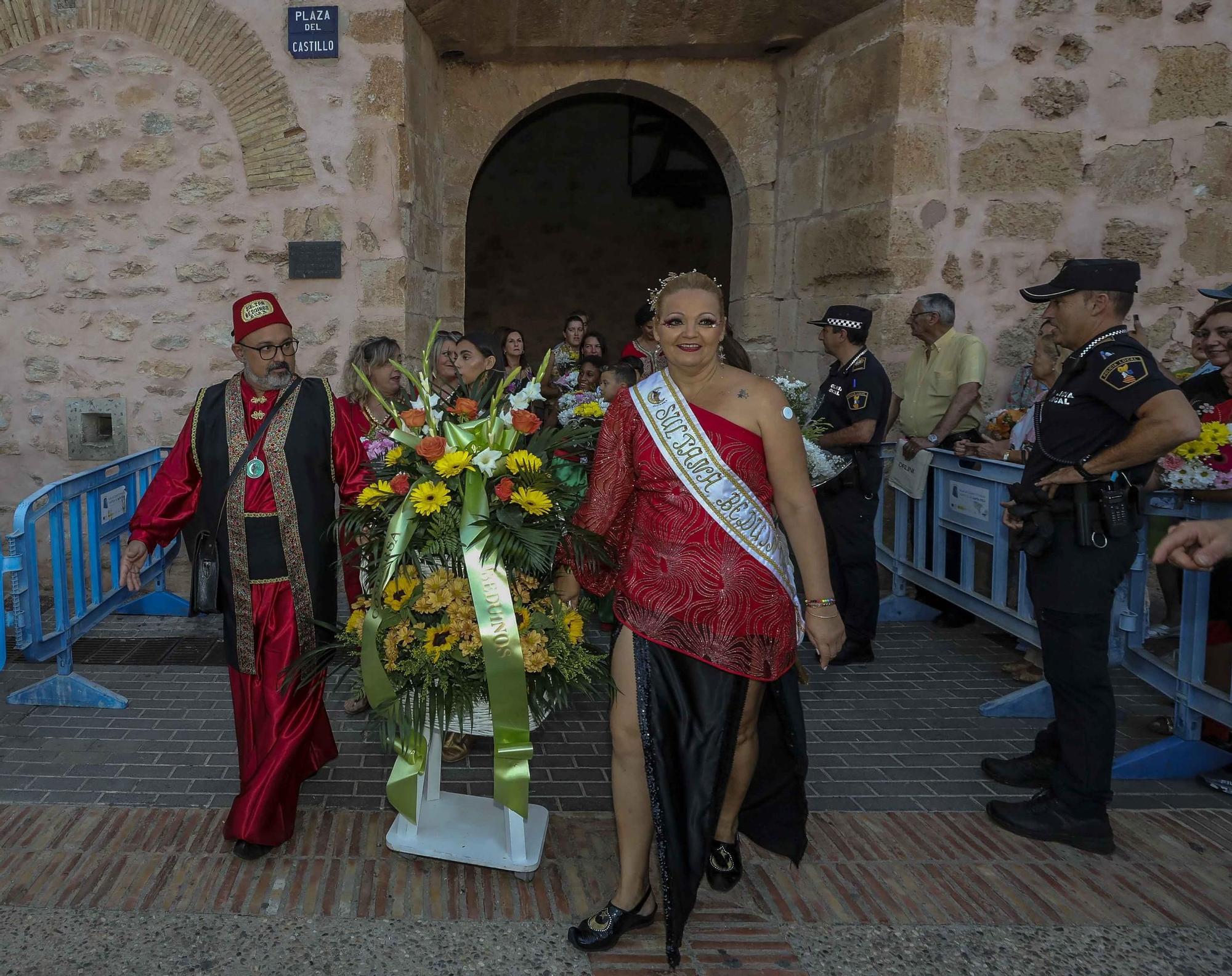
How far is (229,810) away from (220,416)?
1390mm

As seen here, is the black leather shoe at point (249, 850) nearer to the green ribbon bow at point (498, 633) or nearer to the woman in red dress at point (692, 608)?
the green ribbon bow at point (498, 633)

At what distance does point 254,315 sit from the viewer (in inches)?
134

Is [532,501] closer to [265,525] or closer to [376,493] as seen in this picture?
[376,493]

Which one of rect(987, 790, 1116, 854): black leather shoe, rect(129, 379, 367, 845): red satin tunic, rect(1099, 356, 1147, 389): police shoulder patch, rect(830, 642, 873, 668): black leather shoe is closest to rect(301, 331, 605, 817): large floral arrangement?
rect(129, 379, 367, 845): red satin tunic

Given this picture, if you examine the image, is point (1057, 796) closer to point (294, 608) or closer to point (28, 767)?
point (294, 608)

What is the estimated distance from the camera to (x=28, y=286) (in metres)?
6.25

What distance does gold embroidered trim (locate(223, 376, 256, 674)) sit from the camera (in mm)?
3359

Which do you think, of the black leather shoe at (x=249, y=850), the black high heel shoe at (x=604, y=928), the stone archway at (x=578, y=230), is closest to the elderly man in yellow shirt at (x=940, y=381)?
the black high heel shoe at (x=604, y=928)

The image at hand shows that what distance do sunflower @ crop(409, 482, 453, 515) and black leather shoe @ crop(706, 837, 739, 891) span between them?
1359 mm

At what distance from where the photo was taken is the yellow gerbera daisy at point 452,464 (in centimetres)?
294

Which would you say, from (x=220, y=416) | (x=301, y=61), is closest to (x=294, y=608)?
(x=220, y=416)

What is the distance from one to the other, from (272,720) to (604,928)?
4.43 ft

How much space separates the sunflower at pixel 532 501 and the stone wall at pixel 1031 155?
3995 mm

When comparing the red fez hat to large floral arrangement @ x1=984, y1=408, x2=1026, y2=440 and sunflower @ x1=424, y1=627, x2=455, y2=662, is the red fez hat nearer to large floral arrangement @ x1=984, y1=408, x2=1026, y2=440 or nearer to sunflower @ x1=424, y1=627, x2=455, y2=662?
sunflower @ x1=424, y1=627, x2=455, y2=662
